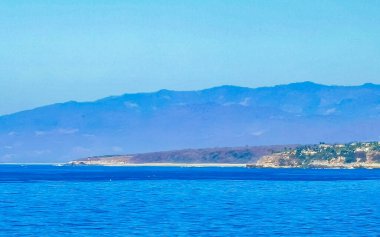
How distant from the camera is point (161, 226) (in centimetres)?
9275

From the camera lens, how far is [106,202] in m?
127

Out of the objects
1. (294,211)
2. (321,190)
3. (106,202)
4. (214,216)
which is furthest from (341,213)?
(321,190)

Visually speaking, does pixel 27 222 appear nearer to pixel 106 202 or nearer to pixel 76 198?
pixel 106 202

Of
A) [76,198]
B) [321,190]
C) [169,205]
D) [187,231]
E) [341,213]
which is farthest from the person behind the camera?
[321,190]

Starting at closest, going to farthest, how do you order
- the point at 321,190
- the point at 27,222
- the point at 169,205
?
the point at 27,222 → the point at 169,205 → the point at 321,190

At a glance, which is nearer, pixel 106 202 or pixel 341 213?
pixel 341 213

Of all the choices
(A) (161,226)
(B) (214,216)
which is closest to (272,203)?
(B) (214,216)

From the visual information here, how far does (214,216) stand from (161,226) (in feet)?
38.0

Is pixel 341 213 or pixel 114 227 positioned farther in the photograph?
pixel 341 213

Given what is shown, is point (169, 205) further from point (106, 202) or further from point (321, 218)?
point (321, 218)

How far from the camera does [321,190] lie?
161125 mm

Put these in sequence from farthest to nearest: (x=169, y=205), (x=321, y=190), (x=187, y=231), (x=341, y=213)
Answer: (x=321, y=190) → (x=169, y=205) → (x=341, y=213) → (x=187, y=231)

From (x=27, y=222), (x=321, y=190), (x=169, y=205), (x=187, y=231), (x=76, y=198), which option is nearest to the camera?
(x=187, y=231)

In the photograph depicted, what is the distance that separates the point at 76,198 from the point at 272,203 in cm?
2720
